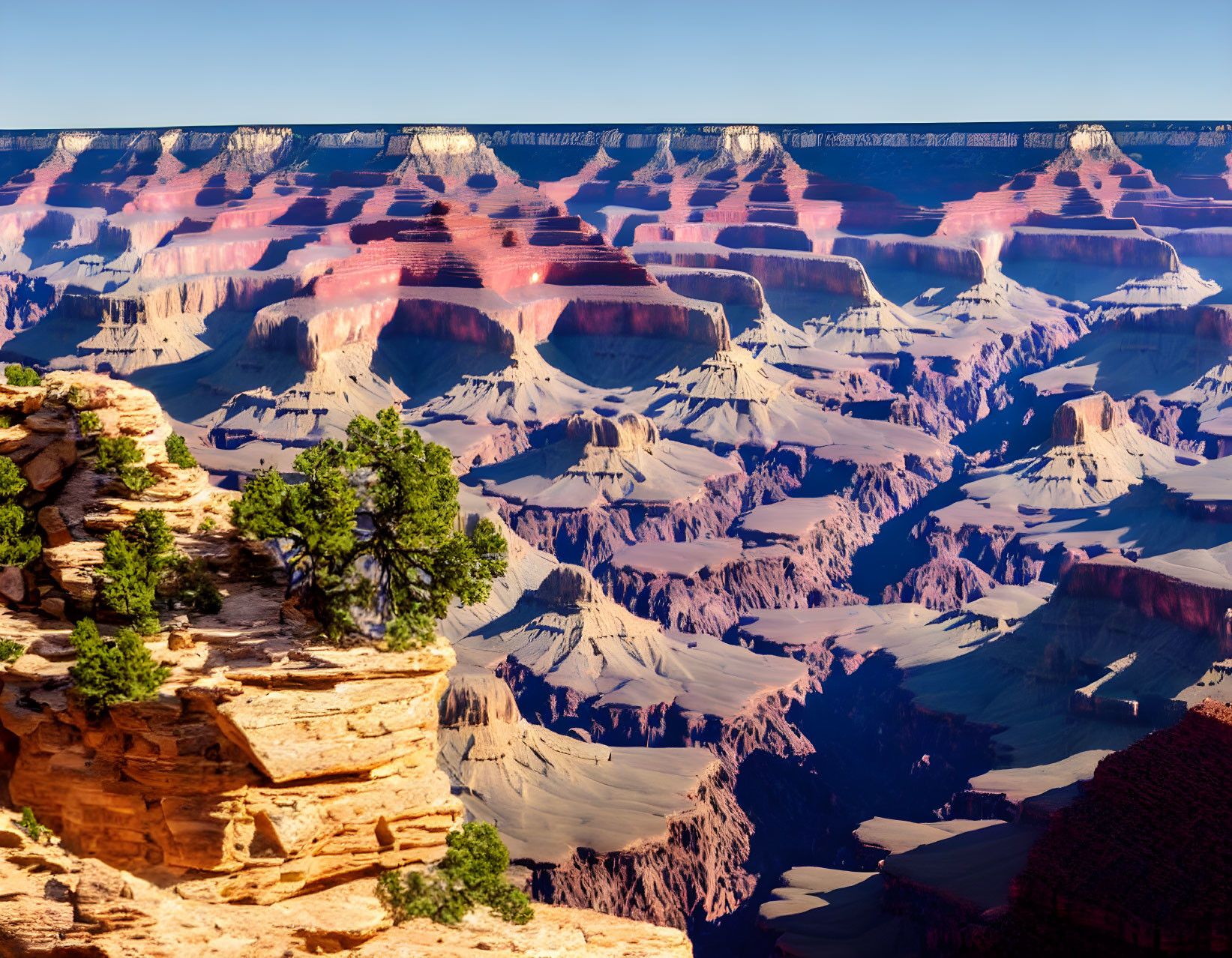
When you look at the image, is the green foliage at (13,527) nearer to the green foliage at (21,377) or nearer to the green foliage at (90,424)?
the green foliage at (90,424)

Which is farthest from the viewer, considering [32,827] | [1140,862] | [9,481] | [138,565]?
[1140,862]

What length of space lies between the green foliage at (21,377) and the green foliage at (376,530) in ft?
32.1

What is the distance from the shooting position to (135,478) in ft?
114

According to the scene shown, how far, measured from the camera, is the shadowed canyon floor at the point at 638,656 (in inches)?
1120

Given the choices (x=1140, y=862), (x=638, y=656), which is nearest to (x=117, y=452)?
(x=1140, y=862)

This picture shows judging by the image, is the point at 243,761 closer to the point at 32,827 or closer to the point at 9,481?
the point at 32,827

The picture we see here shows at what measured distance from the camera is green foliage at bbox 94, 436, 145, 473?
1361 inches

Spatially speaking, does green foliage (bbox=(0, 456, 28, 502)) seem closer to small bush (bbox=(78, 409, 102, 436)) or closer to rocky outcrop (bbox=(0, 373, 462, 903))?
small bush (bbox=(78, 409, 102, 436))

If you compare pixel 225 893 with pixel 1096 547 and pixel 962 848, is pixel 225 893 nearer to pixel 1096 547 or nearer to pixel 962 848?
pixel 962 848

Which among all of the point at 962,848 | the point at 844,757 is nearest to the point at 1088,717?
the point at 844,757

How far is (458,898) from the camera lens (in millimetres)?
29828

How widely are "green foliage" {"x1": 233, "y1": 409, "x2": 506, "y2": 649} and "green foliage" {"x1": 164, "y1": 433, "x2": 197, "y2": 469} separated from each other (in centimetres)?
417

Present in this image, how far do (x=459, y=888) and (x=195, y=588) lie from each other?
9.54 m

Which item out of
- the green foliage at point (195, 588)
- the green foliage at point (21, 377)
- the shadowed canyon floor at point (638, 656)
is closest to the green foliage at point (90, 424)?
the shadowed canyon floor at point (638, 656)
